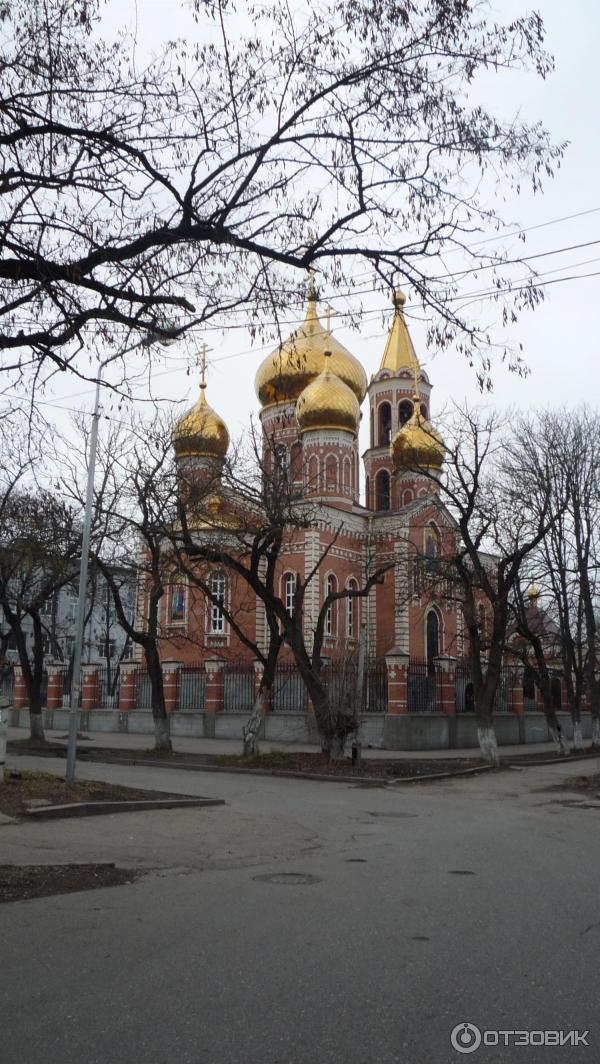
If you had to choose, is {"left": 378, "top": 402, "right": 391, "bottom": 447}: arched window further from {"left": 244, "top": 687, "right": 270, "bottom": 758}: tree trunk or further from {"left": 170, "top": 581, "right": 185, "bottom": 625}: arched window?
{"left": 244, "top": 687, "right": 270, "bottom": 758}: tree trunk

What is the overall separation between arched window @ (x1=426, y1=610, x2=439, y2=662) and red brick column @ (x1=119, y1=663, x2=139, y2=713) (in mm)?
15632

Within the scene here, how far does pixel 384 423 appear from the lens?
52219 mm

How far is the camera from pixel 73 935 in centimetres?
618

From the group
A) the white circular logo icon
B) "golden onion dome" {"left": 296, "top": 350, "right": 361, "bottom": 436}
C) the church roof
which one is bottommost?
the white circular logo icon

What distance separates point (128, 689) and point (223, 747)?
28.9 ft

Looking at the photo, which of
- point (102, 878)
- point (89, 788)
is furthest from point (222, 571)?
point (102, 878)

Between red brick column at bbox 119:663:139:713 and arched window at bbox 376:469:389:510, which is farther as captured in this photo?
arched window at bbox 376:469:389:510

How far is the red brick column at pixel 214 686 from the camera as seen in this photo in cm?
3409

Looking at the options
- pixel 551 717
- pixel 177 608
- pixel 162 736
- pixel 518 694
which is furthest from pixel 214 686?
pixel 518 694

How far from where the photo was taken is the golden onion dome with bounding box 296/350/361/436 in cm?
4494

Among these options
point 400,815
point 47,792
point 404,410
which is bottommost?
point 400,815

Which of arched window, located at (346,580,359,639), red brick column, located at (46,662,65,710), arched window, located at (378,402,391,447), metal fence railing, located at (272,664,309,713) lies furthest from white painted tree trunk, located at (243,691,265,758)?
arched window, located at (378,402,391,447)

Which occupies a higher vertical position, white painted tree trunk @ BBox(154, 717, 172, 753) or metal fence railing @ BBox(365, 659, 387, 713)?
metal fence railing @ BBox(365, 659, 387, 713)

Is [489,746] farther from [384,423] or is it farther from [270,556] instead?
[384,423]
